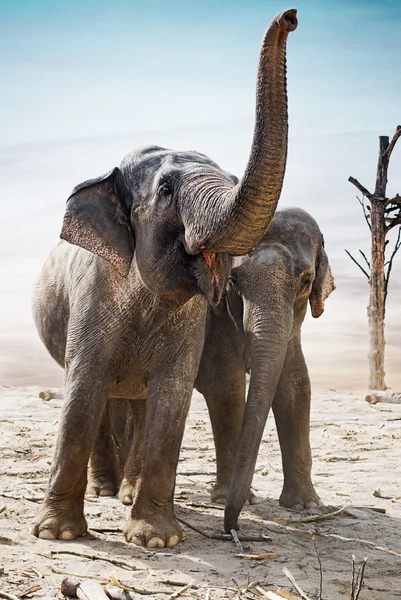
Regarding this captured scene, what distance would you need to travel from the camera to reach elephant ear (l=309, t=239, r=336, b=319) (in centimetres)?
635

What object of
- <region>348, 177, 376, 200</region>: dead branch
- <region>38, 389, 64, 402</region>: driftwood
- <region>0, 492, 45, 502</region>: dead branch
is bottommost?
<region>0, 492, 45, 502</region>: dead branch

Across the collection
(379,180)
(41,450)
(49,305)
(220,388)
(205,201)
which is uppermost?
(379,180)

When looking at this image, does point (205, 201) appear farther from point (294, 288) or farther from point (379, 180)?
point (379, 180)

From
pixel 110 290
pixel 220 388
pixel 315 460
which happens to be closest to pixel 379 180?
pixel 315 460

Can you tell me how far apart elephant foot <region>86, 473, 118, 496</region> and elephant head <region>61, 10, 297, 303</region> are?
2421 mm

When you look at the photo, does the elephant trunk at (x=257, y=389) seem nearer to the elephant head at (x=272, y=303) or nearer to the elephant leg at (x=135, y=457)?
the elephant head at (x=272, y=303)

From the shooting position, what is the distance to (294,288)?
5934 mm

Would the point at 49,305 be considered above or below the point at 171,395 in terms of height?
above

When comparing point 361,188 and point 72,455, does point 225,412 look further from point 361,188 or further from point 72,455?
point 361,188

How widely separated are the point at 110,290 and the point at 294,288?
1.30 metres

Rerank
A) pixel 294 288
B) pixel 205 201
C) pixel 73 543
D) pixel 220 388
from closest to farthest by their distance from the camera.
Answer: pixel 205 201, pixel 73 543, pixel 294 288, pixel 220 388

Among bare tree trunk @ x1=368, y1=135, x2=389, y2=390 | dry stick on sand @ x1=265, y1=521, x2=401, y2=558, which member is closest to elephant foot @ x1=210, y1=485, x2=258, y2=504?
dry stick on sand @ x1=265, y1=521, x2=401, y2=558

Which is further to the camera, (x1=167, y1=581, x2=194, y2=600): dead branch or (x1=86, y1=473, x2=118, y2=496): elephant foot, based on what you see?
(x1=86, y1=473, x2=118, y2=496): elephant foot

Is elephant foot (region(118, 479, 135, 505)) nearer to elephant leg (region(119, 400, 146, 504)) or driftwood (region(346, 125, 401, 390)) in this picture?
elephant leg (region(119, 400, 146, 504))
